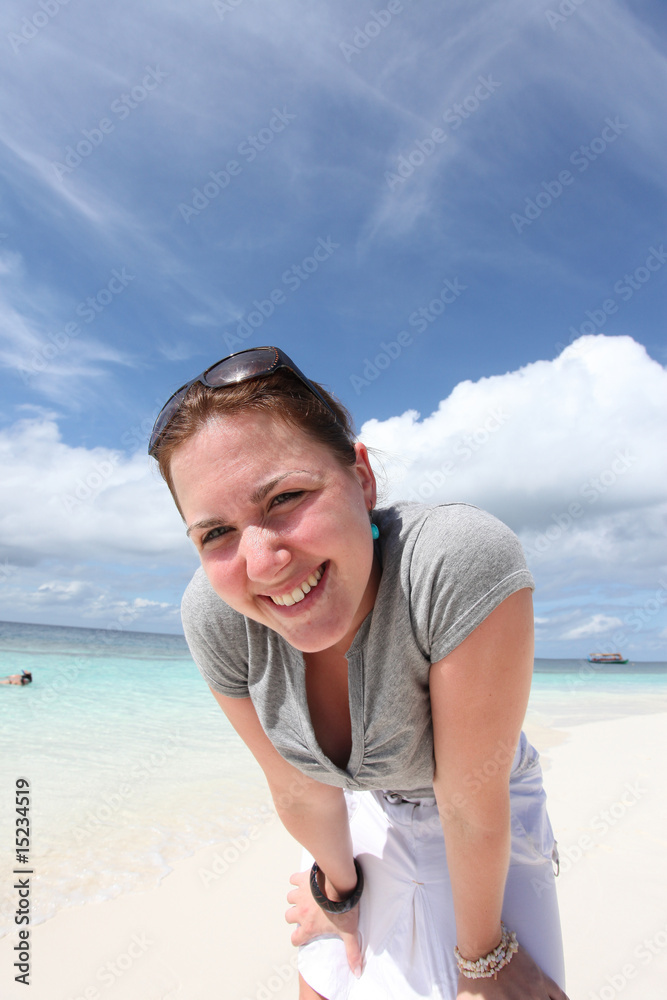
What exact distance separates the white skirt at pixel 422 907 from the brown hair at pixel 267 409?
135 centimetres

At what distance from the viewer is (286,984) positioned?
2.61 m

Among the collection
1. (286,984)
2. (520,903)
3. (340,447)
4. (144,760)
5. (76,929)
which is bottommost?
(286,984)

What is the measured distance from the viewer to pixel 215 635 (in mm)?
1755

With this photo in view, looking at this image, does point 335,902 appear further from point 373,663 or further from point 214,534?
point 214,534

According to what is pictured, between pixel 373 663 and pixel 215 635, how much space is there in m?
0.56

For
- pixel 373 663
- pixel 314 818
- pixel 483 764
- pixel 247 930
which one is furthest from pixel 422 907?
pixel 247 930

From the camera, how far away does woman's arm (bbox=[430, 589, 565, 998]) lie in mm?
1367

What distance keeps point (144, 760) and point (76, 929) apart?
3.90 metres

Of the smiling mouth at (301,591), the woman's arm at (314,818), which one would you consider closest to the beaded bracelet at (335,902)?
the woman's arm at (314,818)

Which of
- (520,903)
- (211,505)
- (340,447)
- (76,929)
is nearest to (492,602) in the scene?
(340,447)

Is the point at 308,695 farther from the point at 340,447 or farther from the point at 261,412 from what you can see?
the point at 261,412

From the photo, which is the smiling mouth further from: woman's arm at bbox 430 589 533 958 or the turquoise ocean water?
the turquoise ocean water

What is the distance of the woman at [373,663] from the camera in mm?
1376

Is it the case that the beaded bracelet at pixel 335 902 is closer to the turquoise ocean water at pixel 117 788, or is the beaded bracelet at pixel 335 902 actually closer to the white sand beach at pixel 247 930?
the white sand beach at pixel 247 930
